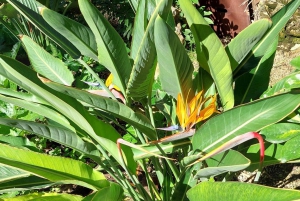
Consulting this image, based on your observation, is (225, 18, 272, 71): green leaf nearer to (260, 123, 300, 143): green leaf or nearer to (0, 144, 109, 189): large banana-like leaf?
(260, 123, 300, 143): green leaf

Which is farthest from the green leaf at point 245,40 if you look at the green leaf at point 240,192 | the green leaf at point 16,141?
the green leaf at point 16,141

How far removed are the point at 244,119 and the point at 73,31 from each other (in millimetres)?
486

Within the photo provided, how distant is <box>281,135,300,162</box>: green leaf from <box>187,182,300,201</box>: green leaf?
0.28 m

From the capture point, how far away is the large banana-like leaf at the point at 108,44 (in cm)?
91

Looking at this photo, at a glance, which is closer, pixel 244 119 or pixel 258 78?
pixel 244 119

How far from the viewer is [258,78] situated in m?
1.21

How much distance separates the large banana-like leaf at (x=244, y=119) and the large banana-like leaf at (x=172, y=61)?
139mm

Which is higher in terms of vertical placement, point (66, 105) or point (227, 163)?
point (66, 105)

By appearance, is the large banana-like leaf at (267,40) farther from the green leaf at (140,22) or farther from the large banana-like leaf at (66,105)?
the large banana-like leaf at (66,105)

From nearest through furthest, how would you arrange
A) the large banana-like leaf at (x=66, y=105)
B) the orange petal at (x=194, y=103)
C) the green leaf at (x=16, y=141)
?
the large banana-like leaf at (x=66, y=105)
the orange petal at (x=194, y=103)
the green leaf at (x=16, y=141)

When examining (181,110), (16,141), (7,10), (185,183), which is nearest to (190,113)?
(181,110)

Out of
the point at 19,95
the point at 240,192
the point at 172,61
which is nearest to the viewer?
the point at 240,192

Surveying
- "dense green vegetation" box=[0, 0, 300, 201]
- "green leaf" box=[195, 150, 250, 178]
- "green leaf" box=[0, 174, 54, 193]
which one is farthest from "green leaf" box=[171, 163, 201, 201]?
"green leaf" box=[0, 174, 54, 193]

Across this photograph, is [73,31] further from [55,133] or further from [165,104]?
[165,104]
